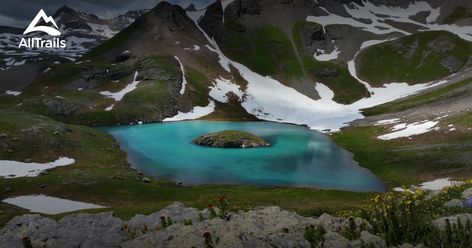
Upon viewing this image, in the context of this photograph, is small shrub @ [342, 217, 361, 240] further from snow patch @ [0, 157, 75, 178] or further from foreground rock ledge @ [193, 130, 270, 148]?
foreground rock ledge @ [193, 130, 270, 148]

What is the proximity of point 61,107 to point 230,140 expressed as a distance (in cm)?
7168

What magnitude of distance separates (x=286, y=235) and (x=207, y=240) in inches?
106

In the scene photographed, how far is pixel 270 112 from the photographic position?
16712 centimetres

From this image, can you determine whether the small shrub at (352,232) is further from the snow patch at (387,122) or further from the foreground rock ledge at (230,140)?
the snow patch at (387,122)

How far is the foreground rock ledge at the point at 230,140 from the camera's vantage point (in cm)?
9394

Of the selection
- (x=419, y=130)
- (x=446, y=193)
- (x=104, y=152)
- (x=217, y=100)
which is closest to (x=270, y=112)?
(x=217, y=100)

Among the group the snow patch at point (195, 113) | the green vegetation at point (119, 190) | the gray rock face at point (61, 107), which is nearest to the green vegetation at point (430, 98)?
the snow patch at point (195, 113)

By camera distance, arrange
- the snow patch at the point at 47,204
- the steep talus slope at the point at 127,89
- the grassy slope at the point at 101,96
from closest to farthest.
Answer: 1. the snow patch at the point at 47,204
2. the grassy slope at the point at 101,96
3. the steep talus slope at the point at 127,89

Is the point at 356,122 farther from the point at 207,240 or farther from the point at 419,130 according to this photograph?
the point at 207,240

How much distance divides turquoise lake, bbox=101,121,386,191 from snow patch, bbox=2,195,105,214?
61.1 ft

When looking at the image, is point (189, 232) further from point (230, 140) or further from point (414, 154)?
point (230, 140)

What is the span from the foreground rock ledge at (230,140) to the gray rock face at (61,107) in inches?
2339

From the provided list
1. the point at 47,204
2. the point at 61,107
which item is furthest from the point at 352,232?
the point at 61,107

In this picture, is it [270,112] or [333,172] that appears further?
[270,112]
